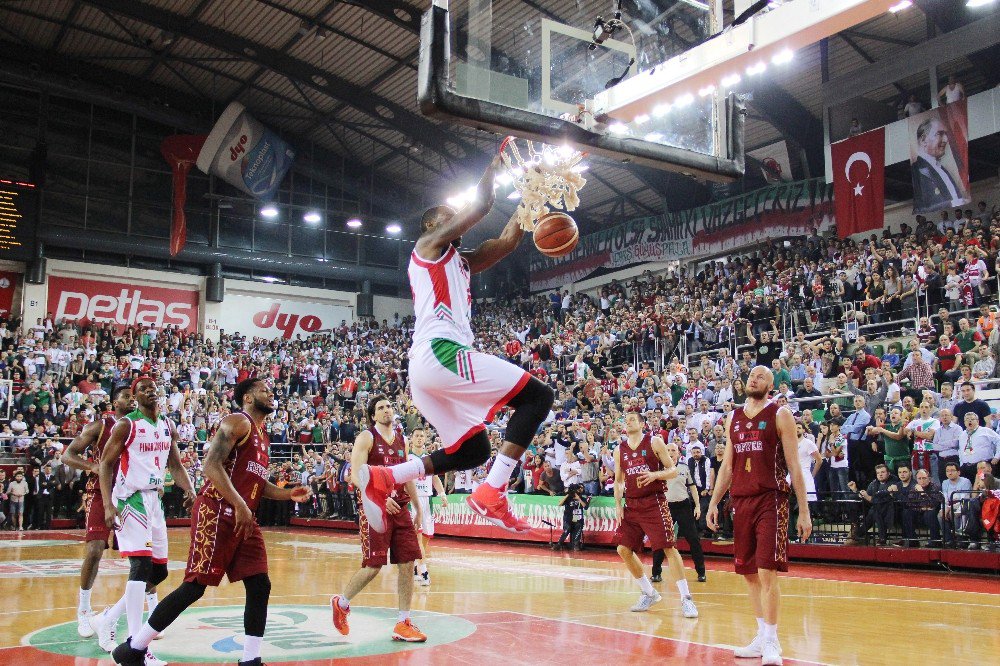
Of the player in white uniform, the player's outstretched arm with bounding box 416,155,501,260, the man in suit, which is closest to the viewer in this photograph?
the player's outstretched arm with bounding box 416,155,501,260

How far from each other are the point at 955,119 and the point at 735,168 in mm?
14288

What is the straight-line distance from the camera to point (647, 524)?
31.2ft

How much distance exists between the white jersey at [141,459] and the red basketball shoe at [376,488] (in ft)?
9.47

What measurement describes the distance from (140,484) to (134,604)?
939 millimetres

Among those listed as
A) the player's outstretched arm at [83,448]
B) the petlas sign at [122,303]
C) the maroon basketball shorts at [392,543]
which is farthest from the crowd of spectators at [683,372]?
the maroon basketball shorts at [392,543]

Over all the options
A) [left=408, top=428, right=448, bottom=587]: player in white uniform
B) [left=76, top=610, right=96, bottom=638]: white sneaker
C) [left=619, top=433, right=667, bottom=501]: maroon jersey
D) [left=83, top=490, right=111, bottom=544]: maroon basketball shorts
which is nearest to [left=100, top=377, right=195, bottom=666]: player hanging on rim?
[left=83, top=490, right=111, bottom=544]: maroon basketball shorts

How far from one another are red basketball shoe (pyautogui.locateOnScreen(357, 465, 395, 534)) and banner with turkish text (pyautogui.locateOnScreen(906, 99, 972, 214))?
1821cm

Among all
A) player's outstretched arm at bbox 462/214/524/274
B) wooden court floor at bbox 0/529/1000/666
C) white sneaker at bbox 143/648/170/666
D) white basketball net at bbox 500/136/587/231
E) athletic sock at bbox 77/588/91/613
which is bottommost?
wooden court floor at bbox 0/529/1000/666

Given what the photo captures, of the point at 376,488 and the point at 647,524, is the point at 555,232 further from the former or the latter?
the point at 647,524

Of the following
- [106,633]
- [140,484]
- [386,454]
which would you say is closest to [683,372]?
[386,454]

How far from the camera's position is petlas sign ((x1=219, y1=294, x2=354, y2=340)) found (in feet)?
117

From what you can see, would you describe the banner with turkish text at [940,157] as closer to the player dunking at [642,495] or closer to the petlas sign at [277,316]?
the player dunking at [642,495]

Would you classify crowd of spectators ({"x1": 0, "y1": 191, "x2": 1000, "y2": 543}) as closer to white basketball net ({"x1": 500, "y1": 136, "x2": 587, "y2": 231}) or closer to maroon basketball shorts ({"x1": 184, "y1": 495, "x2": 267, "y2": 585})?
maroon basketball shorts ({"x1": 184, "y1": 495, "x2": 267, "y2": 585})

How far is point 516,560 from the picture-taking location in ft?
48.4
